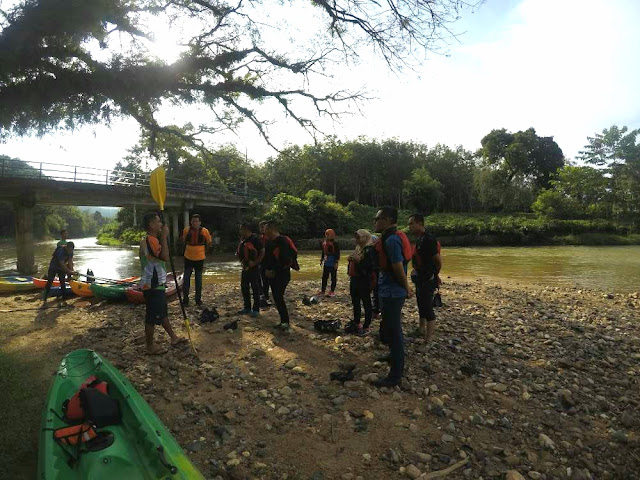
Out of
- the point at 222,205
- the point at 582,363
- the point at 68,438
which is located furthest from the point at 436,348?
the point at 222,205

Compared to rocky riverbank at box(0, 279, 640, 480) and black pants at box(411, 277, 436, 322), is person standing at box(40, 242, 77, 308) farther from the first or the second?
black pants at box(411, 277, 436, 322)

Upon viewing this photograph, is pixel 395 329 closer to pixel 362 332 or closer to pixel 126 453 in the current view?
pixel 362 332

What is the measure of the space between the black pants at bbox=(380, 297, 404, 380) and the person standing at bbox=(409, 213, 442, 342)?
1.44 meters

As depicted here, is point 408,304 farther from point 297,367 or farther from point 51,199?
point 51,199

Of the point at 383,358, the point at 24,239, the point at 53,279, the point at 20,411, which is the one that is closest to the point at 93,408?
the point at 20,411

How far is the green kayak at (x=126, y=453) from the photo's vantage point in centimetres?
274

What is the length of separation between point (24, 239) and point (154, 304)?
20352mm

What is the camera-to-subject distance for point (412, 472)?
309 centimetres

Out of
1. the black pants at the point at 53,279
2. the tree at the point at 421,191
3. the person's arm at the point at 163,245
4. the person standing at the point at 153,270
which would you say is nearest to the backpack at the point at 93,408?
the person standing at the point at 153,270

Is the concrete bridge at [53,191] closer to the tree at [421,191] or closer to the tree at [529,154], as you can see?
the tree at [421,191]

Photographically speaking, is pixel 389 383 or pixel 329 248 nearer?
pixel 389 383

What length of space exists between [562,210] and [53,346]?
46580mm

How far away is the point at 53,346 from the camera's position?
6152 mm

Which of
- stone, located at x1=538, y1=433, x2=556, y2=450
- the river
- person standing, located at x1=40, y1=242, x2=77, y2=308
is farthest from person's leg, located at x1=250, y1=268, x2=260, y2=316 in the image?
the river
